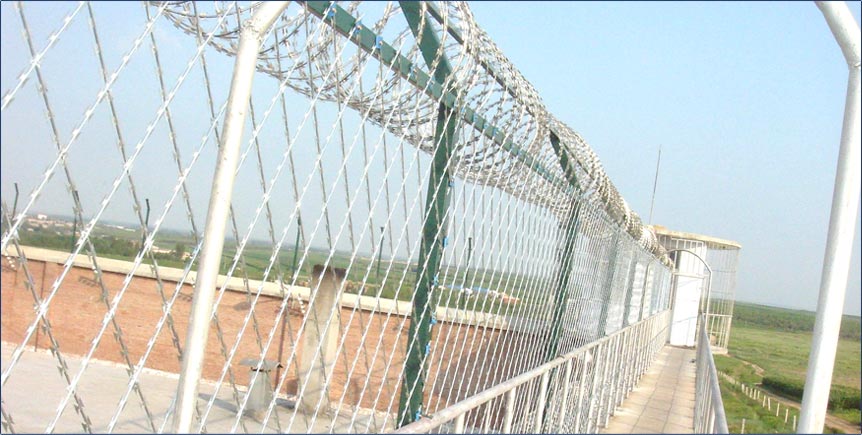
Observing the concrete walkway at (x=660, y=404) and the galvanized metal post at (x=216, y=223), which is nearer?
the galvanized metal post at (x=216, y=223)

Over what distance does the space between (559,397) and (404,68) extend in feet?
8.95

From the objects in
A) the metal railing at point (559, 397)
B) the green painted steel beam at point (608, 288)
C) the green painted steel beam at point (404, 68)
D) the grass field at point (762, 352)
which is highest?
the green painted steel beam at point (404, 68)

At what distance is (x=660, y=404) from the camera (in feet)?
25.0

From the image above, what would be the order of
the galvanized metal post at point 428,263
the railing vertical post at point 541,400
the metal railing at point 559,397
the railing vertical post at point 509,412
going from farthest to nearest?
the railing vertical post at point 541,400, the galvanized metal post at point 428,263, the railing vertical post at point 509,412, the metal railing at point 559,397

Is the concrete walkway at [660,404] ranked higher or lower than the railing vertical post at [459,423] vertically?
lower

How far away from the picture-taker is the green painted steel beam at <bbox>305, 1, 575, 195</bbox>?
2.57 m

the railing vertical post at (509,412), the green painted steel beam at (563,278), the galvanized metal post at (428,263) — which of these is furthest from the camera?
the green painted steel beam at (563,278)

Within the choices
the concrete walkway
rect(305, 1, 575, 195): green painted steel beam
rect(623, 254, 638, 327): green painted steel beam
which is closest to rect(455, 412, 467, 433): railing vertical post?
rect(305, 1, 575, 195): green painted steel beam

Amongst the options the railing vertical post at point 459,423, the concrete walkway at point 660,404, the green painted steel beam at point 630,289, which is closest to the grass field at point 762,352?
the concrete walkway at point 660,404

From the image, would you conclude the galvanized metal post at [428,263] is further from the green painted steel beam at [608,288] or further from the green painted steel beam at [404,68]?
the green painted steel beam at [608,288]

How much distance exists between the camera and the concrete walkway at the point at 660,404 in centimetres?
575

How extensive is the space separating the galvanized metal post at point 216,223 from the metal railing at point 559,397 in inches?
25.4

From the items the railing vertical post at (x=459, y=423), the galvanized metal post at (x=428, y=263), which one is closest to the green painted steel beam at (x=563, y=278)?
the galvanized metal post at (x=428, y=263)

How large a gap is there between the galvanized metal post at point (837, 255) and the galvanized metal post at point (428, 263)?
5.23 ft
